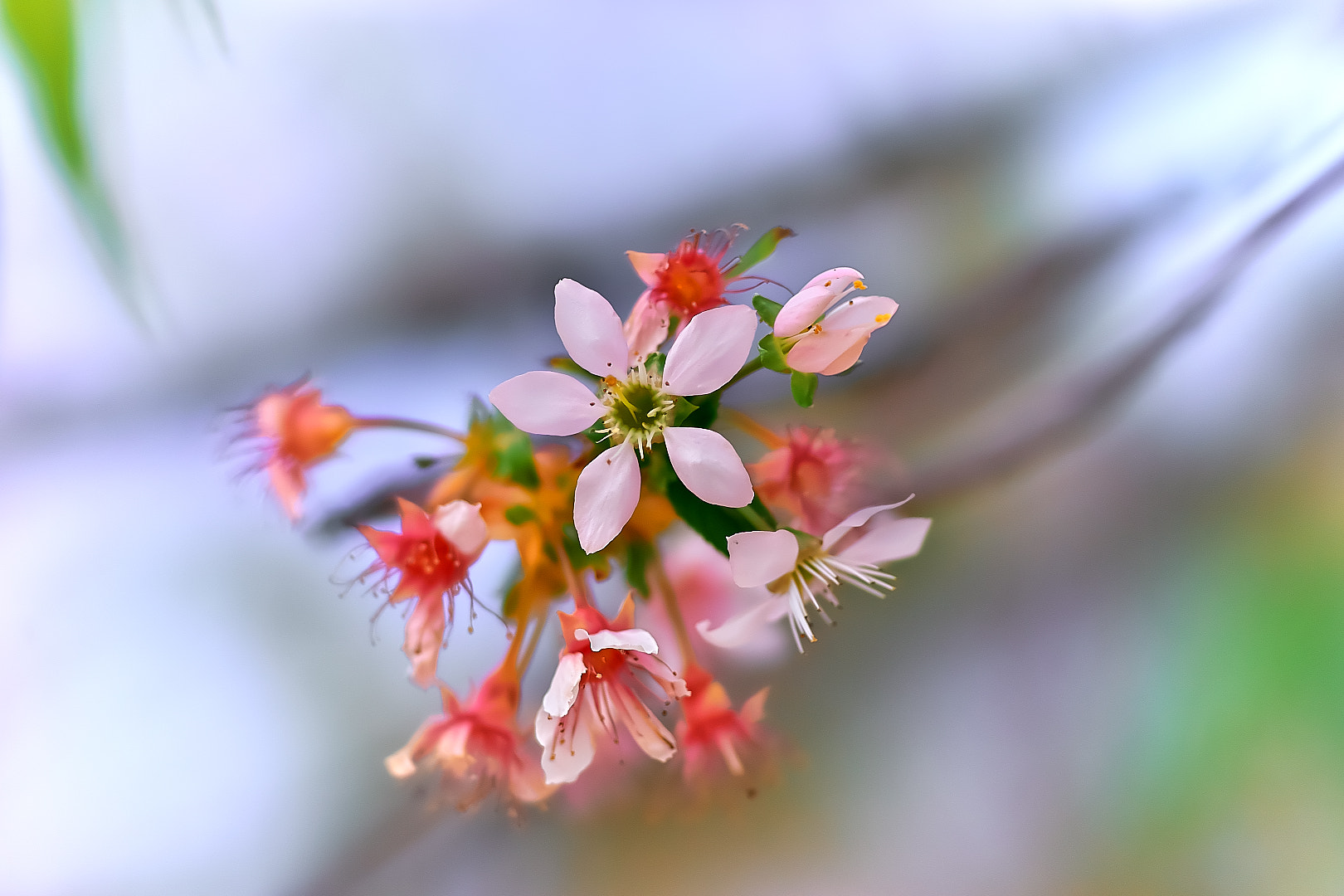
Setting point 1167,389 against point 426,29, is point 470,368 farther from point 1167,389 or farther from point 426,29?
point 1167,389

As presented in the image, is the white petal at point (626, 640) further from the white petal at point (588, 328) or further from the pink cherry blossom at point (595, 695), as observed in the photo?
the white petal at point (588, 328)

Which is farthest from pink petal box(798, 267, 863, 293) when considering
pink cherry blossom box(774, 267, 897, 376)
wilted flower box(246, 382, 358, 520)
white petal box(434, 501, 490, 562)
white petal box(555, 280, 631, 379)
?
wilted flower box(246, 382, 358, 520)

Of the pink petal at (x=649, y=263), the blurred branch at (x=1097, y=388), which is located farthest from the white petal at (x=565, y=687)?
the blurred branch at (x=1097, y=388)

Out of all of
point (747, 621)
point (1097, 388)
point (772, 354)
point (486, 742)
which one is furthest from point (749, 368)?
point (1097, 388)

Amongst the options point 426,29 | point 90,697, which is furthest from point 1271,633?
point 90,697

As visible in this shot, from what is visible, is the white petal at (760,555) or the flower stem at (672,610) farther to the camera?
the flower stem at (672,610)

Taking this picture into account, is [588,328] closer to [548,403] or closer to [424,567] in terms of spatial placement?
[548,403]

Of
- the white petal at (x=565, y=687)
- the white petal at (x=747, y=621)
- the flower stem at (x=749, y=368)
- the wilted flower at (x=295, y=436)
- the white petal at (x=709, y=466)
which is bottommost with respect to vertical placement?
the white petal at (x=565, y=687)
